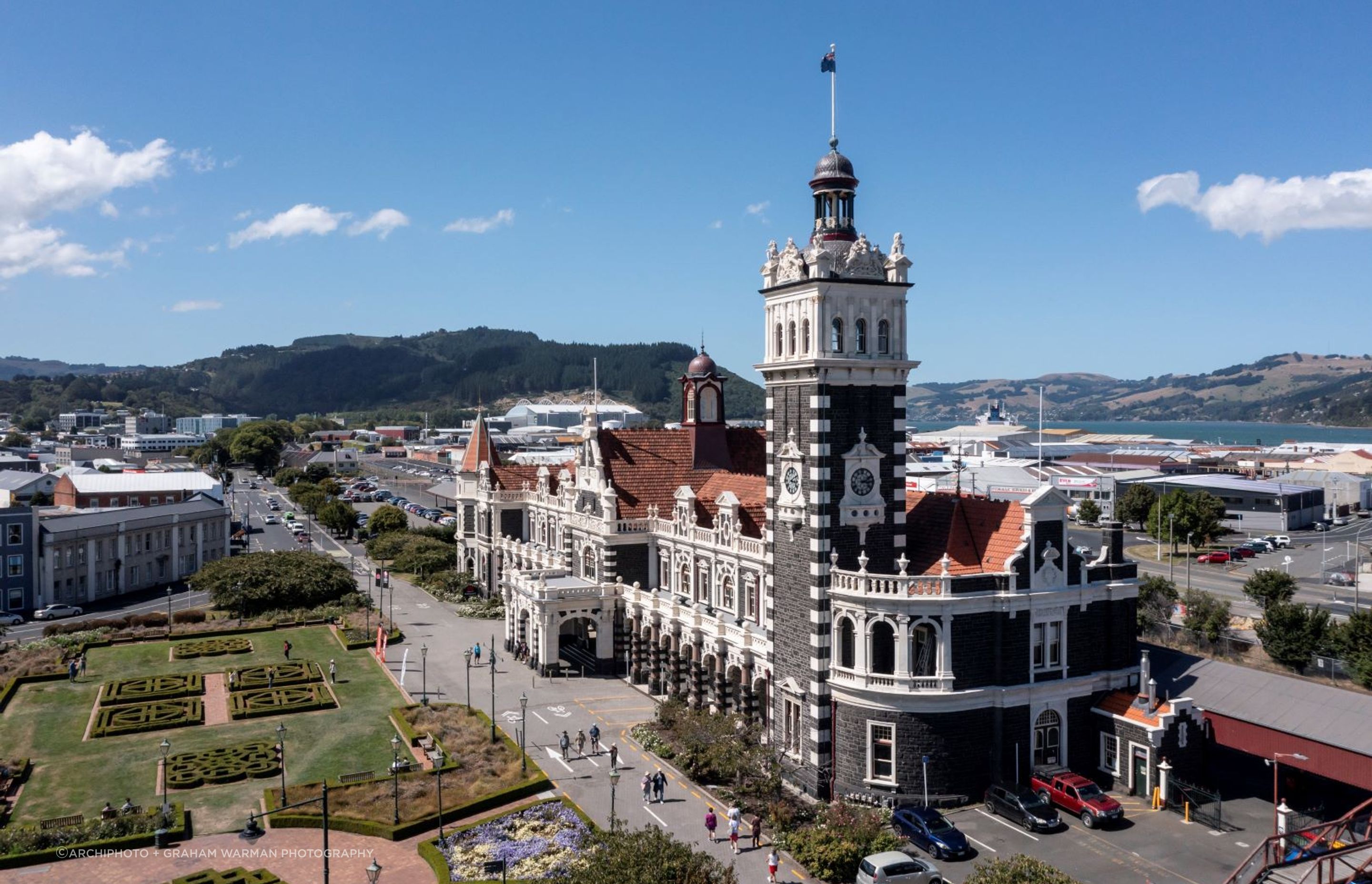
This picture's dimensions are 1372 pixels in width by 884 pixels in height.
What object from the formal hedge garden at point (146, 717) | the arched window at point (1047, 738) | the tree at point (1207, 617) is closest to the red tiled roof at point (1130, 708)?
the arched window at point (1047, 738)

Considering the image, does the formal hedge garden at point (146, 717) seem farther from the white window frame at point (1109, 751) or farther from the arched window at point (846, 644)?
the white window frame at point (1109, 751)

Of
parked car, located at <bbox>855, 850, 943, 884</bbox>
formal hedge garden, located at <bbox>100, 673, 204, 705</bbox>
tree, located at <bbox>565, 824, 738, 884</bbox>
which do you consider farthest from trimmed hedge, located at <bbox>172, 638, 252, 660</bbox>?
parked car, located at <bbox>855, 850, 943, 884</bbox>

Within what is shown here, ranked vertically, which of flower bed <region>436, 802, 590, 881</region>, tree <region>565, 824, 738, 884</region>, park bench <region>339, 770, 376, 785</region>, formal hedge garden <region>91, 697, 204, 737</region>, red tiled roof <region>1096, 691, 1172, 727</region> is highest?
tree <region>565, 824, 738, 884</region>

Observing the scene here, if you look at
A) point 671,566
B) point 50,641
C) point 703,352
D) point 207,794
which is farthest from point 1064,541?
point 50,641

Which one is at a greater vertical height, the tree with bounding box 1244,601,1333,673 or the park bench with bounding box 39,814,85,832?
the tree with bounding box 1244,601,1333,673

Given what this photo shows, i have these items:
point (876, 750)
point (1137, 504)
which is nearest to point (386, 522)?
point (876, 750)

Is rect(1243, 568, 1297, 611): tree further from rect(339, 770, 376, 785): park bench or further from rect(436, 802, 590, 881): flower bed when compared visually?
rect(339, 770, 376, 785): park bench
